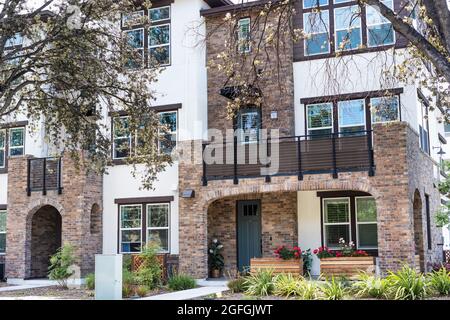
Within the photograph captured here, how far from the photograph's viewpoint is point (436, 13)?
10.5m

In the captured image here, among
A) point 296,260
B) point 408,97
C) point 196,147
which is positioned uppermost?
point 408,97

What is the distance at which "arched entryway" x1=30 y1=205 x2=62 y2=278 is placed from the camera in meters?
Result: 23.8

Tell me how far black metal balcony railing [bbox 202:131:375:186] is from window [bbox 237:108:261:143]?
899 millimetres

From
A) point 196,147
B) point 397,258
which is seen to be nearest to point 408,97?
point 397,258

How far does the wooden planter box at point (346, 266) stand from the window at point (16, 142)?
1326cm

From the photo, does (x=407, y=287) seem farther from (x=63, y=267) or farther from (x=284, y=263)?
(x=63, y=267)

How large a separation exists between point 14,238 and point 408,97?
49.7 feet

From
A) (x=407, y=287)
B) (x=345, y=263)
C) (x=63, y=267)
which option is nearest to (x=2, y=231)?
(x=63, y=267)

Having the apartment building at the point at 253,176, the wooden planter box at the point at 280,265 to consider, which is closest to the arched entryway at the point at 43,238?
the apartment building at the point at 253,176

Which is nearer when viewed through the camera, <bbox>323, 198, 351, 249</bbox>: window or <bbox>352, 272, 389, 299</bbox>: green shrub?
<bbox>352, 272, 389, 299</bbox>: green shrub

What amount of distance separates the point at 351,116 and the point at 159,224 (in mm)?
7756

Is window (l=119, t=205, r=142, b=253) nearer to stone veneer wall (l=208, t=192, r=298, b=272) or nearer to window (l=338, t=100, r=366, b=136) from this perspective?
stone veneer wall (l=208, t=192, r=298, b=272)

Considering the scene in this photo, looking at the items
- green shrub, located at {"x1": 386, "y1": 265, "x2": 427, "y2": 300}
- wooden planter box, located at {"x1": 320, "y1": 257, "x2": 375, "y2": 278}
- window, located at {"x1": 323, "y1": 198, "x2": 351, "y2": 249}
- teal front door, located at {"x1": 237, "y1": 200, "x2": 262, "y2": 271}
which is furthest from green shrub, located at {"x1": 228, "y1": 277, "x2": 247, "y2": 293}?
window, located at {"x1": 323, "y1": 198, "x2": 351, "y2": 249}
